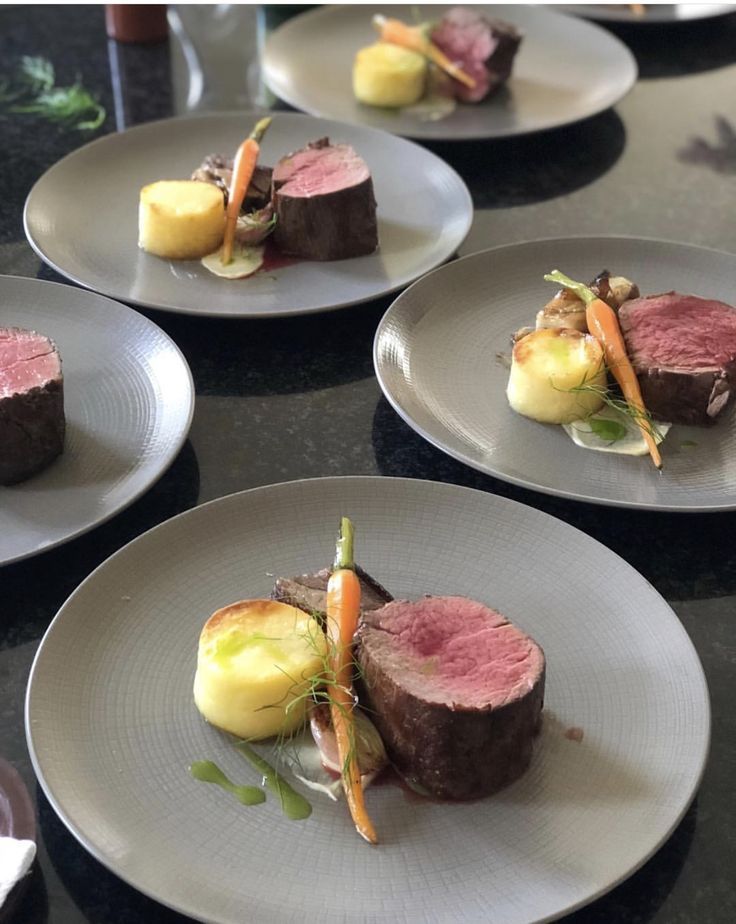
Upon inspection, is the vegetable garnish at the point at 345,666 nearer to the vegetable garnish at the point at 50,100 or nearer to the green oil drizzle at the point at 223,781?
the green oil drizzle at the point at 223,781

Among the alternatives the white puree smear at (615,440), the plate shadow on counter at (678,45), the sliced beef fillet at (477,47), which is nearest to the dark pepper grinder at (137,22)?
the sliced beef fillet at (477,47)

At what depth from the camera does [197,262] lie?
2.18 meters

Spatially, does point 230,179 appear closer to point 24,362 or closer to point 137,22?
point 24,362

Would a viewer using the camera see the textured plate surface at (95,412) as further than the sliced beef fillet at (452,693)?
Yes

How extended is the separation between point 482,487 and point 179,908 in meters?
0.86

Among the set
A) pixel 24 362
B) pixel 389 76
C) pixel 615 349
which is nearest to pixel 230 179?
pixel 389 76

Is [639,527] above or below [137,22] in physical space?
below

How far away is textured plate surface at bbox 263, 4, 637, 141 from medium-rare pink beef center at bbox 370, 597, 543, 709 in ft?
5.13

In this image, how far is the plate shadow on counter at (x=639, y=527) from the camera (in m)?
1.63

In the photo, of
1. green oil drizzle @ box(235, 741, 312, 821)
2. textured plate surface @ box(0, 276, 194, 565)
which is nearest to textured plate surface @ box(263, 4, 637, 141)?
textured plate surface @ box(0, 276, 194, 565)

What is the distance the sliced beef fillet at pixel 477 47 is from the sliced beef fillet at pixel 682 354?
1036mm

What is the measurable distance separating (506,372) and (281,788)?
91 cm

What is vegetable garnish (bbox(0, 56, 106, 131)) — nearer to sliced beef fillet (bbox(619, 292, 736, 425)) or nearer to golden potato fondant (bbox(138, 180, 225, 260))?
golden potato fondant (bbox(138, 180, 225, 260))

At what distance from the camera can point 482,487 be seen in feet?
5.81
